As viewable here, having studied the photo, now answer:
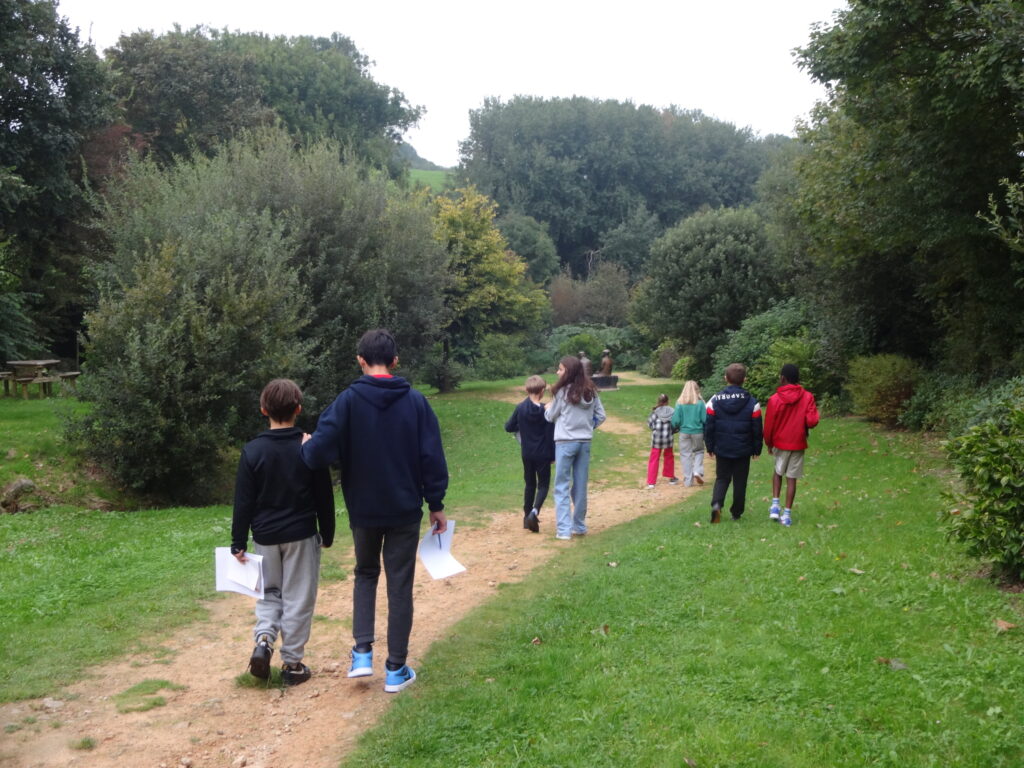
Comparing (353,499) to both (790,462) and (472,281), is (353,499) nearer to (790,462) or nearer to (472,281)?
(790,462)

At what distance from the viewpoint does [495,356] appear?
40031 millimetres

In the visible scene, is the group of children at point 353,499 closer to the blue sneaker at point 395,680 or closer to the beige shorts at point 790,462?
the blue sneaker at point 395,680

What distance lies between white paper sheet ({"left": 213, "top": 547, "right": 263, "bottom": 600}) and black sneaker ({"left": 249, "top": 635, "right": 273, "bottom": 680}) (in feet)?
0.94

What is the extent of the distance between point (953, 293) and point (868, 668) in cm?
1620

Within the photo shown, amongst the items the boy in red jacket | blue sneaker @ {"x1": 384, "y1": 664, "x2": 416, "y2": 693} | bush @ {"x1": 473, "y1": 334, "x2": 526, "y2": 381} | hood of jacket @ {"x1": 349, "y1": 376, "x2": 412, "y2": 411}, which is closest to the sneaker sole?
blue sneaker @ {"x1": 384, "y1": 664, "x2": 416, "y2": 693}

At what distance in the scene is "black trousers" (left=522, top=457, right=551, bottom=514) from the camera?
35.1 feet

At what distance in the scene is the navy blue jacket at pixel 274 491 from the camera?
5.50 metres

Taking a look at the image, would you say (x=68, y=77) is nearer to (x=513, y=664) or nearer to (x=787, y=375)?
(x=787, y=375)

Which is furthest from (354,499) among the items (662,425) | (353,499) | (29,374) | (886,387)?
(29,374)

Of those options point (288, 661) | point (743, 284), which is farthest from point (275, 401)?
point (743, 284)

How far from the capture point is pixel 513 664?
19.1ft

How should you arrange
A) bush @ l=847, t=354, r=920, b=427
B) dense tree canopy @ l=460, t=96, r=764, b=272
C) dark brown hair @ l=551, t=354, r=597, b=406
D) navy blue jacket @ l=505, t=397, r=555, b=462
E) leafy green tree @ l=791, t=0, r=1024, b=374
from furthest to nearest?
dense tree canopy @ l=460, t=96, r=764, b=272
bush @ l=847, t=354, r=920, b=427
leafy green tree @ l=791, t=0, r=1024, b=374
navy blue jacket @ l=505, t=397, r=555, b=462
dark brown hair @ l=551, t=354, r=597, b=406

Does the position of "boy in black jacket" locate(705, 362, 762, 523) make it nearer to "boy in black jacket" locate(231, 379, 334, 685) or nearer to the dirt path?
the dirt path

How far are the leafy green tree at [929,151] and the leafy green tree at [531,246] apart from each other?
39762 mm
